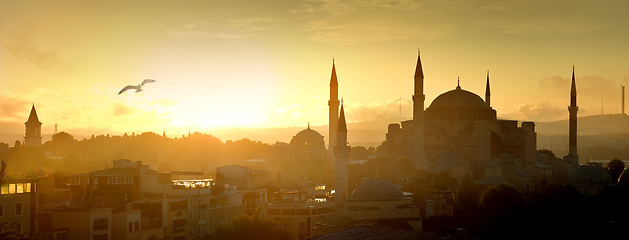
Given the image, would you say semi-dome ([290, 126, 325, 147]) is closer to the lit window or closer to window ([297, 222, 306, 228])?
window ([297, 222, 306, 228])

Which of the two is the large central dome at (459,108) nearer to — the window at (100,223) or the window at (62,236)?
the window at (100,223)

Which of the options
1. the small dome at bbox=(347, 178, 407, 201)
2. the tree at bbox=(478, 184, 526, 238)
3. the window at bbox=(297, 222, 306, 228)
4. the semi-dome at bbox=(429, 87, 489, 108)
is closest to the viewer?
the small dome at bbox=(347, 178, 407, 201)

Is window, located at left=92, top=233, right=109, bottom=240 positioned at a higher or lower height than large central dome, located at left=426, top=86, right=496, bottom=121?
lower

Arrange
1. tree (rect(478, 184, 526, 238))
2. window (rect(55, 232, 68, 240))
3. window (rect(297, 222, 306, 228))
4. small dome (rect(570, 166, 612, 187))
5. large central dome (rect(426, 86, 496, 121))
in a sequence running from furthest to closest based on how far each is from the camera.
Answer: large central dome (rect(426, 86, 496, 121)) → small dome (rect(570, 166, 612, 187)) → window (rect(297, 222, 306, 228)) → tree (rect(478, 184, 526, 238)) → window (rect(55, 232, 68, 240))

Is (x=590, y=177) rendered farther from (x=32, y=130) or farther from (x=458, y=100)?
(x=32, y=130)

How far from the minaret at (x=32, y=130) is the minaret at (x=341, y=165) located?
49.7 m

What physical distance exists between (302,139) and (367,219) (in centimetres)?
5764

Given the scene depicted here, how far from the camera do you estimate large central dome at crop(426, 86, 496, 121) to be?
78.1 meters

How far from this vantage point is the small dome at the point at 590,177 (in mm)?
73812

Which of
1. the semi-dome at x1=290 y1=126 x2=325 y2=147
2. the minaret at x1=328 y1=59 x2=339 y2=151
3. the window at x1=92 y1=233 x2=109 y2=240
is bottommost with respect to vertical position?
the window at x1=92 y1=233 x2=109 y2=240

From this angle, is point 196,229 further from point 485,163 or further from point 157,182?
point 485,163

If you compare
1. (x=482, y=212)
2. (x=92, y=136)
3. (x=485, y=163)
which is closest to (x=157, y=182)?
(x=482, y=212)

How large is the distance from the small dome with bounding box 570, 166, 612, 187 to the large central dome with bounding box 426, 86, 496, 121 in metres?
10.9

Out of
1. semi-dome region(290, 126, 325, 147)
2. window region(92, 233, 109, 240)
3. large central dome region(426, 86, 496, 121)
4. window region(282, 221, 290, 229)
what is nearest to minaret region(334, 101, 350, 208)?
window region(282, 221, 290, 229)
